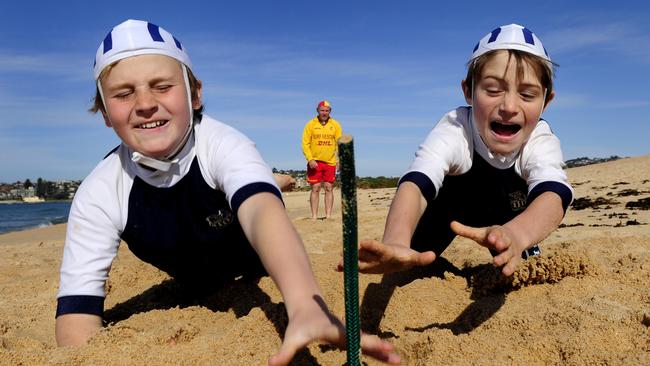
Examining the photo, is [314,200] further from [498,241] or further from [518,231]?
[498,241]

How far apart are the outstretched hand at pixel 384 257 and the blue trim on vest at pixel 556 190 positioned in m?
1.17

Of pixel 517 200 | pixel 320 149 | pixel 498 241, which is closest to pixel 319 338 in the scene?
pixel 498 241

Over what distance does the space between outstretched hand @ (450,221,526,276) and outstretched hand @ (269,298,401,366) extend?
493 mm

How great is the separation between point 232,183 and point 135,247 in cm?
97

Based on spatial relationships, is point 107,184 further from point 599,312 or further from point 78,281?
point 599,312

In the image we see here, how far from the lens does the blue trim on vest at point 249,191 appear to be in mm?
2100

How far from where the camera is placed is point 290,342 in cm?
141

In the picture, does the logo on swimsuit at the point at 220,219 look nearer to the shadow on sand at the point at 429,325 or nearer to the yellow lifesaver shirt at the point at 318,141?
the shadow on sand at the point at 429,325

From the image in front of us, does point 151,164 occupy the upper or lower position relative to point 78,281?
upper

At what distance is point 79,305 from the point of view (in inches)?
99.7

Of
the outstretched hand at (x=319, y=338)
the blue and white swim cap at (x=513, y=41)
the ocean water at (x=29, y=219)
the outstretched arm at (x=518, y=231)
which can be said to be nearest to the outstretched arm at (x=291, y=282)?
the outstretched hand at (x=319, y=338)

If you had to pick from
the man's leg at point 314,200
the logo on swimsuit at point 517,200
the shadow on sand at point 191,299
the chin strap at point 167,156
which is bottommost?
the shadow on sand at point 191,299

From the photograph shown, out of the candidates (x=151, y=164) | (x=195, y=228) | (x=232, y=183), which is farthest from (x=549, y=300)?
(x=151, y=164)

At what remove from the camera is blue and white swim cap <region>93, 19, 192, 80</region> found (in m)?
2.52
